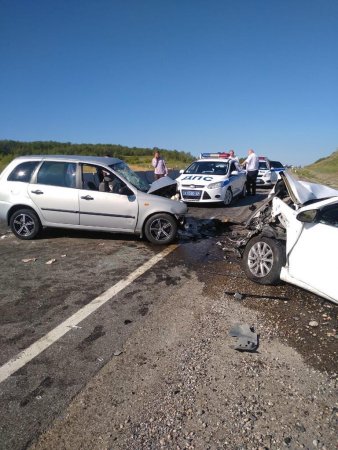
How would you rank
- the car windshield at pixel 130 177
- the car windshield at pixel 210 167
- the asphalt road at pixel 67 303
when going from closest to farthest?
the asphalt road at pixel 67 303 → the car windshield at pixel 130 177 → the car windshield at pixel 210 167

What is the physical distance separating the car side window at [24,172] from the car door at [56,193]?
162 millimetres

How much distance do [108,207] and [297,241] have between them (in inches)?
161

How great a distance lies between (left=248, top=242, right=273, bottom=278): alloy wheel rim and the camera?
4.93m

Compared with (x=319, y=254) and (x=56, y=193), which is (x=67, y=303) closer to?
(x=319, y=254)

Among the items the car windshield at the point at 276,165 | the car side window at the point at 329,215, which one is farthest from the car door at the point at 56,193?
the car windshield at the point at 276,165

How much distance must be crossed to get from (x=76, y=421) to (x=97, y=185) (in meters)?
5.49

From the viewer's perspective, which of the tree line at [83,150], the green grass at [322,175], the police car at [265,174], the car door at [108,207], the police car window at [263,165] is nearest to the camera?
the car door at [108,207]

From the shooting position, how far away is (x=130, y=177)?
780 cm

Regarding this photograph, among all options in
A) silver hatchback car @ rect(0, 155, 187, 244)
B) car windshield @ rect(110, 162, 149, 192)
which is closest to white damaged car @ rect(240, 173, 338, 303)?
silver hatchback car @ rect(0, 155, 187, 244)

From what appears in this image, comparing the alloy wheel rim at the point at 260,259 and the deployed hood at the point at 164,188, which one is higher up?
the deployed hood at the point at 164,188

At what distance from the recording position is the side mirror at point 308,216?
428cm

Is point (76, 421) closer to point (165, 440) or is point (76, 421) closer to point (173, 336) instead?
point (165, 440)

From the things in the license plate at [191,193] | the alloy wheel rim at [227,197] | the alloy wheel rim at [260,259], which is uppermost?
the license plate at [191,193]

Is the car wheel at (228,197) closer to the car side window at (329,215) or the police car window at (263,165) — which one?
the car side window at (329,215)
